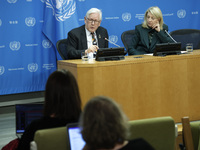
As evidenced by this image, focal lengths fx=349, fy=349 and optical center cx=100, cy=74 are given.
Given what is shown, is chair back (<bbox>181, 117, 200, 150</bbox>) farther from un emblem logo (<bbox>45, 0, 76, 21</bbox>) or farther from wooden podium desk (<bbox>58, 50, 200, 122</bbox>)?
un emblem logo (<bbox>45, 0, 76, 21</bbox>)

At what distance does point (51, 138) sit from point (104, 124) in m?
0.48

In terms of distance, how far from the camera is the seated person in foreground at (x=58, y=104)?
6.40 ft

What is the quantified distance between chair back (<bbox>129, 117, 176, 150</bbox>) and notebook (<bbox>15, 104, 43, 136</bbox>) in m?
0.90

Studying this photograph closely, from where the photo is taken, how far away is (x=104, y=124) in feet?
4.66

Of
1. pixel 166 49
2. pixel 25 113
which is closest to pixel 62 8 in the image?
pixel 166 49

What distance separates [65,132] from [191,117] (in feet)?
7.15

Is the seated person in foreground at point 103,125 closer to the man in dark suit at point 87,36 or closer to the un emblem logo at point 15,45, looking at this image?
the man in dark suit at point 87,36

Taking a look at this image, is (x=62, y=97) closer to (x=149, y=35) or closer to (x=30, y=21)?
(x=149, y=35)

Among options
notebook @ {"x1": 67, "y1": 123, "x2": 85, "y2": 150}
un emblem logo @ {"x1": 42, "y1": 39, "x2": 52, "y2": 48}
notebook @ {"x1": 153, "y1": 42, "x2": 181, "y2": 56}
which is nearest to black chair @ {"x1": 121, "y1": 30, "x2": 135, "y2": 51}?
notebook @ {"x1": 153, "y1": 42, "x2": 181, "y2": 56}

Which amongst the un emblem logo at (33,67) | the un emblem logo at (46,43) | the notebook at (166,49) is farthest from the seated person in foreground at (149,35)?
the un emblem logo at (33,67)

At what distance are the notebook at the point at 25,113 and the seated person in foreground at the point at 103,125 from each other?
3.81ft

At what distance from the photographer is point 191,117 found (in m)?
3.68

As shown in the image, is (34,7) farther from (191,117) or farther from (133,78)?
(191,117)

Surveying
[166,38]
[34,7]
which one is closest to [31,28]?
[34,7]
